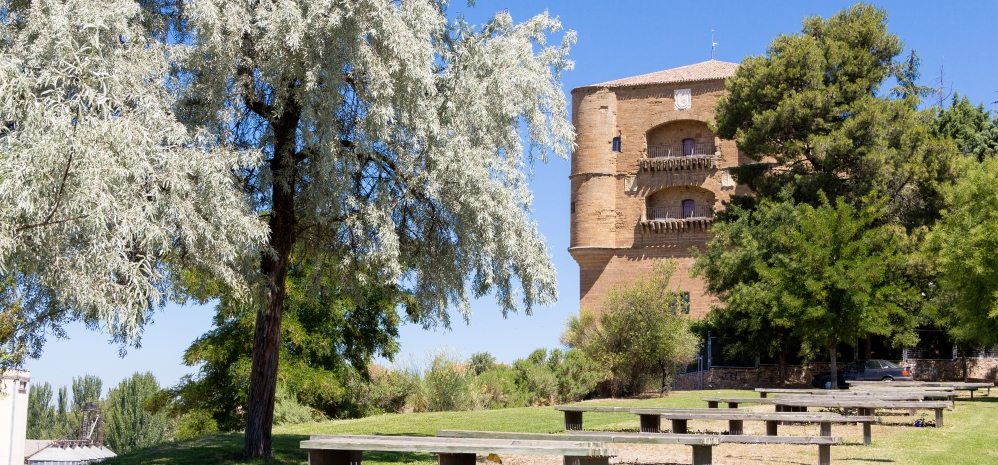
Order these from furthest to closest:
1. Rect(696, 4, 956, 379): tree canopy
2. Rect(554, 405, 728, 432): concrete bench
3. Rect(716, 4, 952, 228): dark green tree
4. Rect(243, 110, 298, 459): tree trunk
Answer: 1. Rect(716, 4, 952, 228): dark green tree
2. Rect(696, 4, 956, 379): tree canopy
3. Rect(554, 405, 728, 432): concrete bench
4. Rect(243, 110, 298, 459): tree trunk

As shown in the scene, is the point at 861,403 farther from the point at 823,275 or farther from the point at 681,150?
the point at 681,150

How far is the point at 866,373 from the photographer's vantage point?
1560 inches

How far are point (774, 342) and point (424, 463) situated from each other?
93.6 feet

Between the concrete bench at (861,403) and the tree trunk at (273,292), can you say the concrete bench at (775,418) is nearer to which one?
the concrete bench at (861,403)

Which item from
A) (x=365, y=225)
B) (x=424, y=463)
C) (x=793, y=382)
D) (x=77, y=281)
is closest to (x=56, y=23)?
(x=77, y=281)

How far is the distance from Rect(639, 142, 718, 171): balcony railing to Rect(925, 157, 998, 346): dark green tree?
18576mm

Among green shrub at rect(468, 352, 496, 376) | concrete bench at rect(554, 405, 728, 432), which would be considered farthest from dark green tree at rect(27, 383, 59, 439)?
concrete bench at rect(554, 405, 728, 432)

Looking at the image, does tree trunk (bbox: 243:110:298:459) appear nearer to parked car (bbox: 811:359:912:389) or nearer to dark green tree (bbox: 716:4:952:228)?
parked car (bbox: 811:359:912:389)

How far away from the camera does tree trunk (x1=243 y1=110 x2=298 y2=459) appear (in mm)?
13711

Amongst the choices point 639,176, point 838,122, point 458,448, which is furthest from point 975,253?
point 458,448

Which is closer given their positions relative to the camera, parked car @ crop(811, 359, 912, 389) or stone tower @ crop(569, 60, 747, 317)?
parked car @ crop(811, 359, 912, 389)

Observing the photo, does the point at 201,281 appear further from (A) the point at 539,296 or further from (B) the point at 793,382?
(B) the point at 793,382

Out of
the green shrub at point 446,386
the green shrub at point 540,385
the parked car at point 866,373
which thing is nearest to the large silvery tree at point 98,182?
the green shrub at point 446,386

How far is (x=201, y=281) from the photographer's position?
13.0 m
